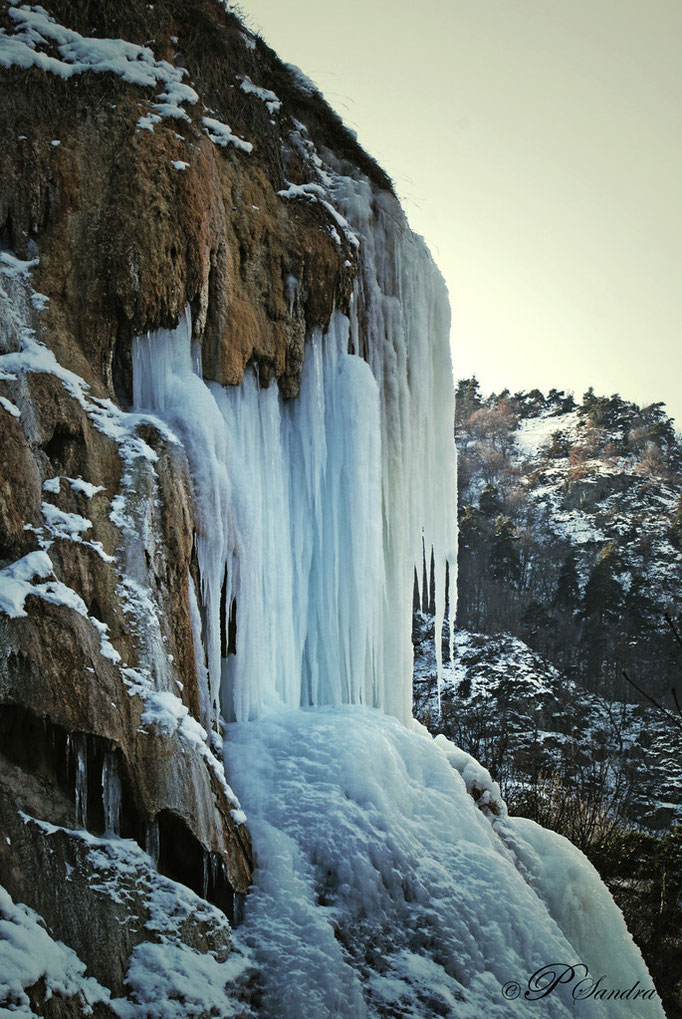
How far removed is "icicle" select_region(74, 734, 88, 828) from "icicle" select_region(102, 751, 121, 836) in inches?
3.9

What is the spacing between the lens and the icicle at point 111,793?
13.9 feet

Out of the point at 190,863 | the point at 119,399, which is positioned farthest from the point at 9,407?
the point at 190,863

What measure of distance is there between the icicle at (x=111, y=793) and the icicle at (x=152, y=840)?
151 millimetres

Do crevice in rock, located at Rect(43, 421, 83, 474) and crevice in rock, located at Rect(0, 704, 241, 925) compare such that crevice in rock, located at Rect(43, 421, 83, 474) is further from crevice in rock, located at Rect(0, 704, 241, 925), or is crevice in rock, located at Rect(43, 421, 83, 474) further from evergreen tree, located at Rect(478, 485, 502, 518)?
evergreen tree, located at Rect(478, 485, 502, 518)

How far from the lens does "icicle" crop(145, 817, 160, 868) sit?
4352mm

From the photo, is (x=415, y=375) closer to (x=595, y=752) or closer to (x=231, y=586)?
(x=231, y=586)

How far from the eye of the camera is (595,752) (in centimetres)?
2939

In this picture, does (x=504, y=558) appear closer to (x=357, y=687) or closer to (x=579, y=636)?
(x=579, y=636)

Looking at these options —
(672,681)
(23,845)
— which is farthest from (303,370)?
(672,681)

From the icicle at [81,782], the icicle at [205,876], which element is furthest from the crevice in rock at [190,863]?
the icicle at [81,782]

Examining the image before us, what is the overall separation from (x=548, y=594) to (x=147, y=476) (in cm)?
4417

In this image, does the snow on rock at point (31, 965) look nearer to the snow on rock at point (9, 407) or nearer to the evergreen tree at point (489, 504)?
the snow on rock at point (9, 407)

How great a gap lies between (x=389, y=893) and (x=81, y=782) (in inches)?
77.7

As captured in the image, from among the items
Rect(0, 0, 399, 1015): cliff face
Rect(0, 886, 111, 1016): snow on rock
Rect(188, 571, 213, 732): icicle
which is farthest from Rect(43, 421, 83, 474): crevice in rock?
Rect(0, 886, 111, 1016): snow on rock
